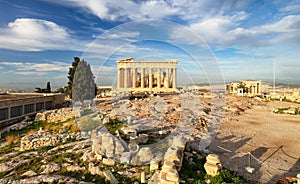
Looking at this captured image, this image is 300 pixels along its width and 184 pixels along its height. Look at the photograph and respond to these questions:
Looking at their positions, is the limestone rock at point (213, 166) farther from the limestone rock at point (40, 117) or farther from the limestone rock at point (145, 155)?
the limestone rock at point (40, 117)

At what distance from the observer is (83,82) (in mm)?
25953

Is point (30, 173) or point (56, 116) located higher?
point (56, 116)

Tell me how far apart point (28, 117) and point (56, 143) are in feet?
32.2

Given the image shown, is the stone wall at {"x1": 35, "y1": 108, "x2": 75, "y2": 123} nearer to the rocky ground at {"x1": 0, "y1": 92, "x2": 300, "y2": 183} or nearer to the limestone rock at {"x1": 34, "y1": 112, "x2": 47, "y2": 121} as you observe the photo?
the limestone rock at {"x1": 34, "y1": 112, "x2": 47, "y2": 121}

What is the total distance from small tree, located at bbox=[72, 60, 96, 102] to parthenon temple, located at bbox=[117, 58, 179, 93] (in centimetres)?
638

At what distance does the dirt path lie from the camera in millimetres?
8133

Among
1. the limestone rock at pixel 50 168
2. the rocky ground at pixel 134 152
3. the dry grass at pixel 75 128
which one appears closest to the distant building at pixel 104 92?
the rocky ground at pixel 134 152

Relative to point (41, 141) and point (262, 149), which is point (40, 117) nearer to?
point (41, 141)

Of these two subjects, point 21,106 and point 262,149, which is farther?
point 21,106

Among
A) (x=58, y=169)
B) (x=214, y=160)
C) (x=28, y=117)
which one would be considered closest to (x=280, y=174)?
(x=214, y=160)

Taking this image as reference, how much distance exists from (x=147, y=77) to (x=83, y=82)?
1433 centimetres

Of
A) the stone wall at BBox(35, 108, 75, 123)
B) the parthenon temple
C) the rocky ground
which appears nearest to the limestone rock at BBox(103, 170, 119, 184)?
the rocky ground

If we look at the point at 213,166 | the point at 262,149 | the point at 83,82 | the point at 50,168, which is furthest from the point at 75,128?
the point at 83,82

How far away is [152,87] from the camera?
36.6 metres
